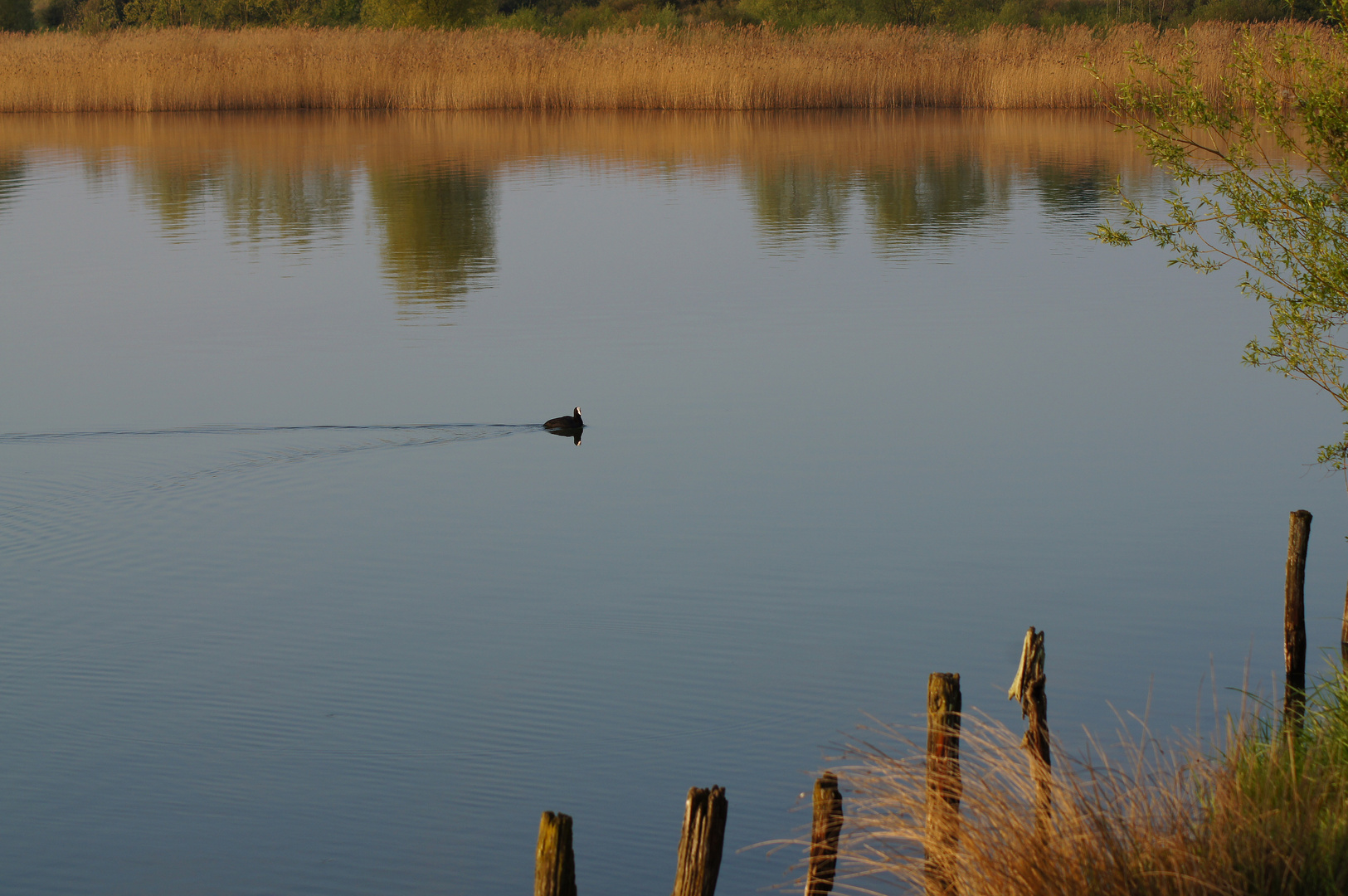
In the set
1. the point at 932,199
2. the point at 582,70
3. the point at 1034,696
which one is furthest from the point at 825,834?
the point at 582,70

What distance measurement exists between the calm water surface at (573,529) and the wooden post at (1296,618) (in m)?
0.70

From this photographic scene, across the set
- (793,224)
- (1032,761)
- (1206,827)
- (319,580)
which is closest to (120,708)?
(319,580)

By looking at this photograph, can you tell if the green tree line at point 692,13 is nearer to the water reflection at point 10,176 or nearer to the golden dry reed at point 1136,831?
the water reflection at point 10,176

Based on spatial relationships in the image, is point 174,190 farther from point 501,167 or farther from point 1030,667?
point 1030,667

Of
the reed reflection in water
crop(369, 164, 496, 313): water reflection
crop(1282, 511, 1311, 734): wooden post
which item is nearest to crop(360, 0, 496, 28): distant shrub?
the reed reflection in water

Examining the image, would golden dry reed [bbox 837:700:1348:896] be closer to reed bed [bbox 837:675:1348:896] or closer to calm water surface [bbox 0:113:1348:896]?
reed bed [bbox 837:675:1348:896]

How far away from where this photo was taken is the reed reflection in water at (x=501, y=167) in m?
22.7

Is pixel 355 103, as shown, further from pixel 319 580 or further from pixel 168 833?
pixel 168 833

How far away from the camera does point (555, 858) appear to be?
158 inches

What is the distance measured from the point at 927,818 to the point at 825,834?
1.03 feet

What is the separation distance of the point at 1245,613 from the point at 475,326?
10.00 meters

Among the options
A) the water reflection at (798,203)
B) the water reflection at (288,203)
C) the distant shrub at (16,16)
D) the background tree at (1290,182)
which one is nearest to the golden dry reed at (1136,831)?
the background tree at (1290,182)

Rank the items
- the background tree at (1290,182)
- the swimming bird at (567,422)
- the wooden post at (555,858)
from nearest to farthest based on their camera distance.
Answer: the wooden post at (555,858) → the background tree at (1290,182) → the swimming bird at (567,422)

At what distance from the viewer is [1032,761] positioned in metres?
4.40
